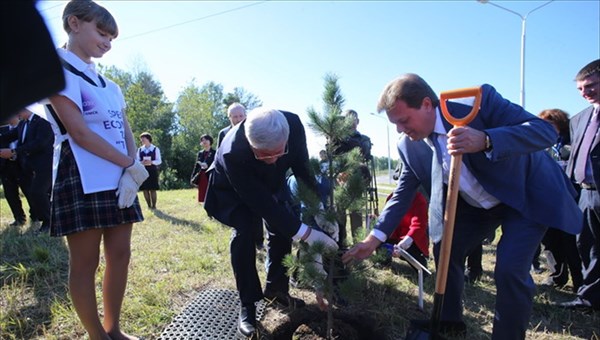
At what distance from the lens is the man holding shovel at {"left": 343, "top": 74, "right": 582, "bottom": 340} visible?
181 centimetres

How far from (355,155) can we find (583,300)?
224 cm

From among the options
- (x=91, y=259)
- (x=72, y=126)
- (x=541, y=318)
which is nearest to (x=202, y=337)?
(x=91, y=259)

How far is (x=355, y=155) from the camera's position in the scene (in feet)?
6.91

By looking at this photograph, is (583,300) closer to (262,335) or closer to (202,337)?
(262,335)

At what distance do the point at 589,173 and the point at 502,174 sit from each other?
1418 millimetres

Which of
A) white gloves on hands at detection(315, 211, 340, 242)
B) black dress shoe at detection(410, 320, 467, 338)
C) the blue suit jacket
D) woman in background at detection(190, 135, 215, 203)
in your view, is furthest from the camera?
woman in background at detection(190, 135, 215, 203)

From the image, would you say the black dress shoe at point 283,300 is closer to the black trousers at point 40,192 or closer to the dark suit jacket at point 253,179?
the dark suit jacket at point 253,179

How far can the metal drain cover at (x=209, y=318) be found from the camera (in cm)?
231

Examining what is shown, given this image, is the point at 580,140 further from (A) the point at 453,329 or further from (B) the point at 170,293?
(B) the point at 170,293

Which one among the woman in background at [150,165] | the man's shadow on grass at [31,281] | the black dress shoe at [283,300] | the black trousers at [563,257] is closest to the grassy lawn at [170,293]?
the man's shadow on grass at [31,281]

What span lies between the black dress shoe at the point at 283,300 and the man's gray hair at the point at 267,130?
4.32 ft

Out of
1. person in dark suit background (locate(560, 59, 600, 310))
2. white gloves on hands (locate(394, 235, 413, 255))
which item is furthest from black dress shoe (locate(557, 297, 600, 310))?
white gloves on hands (locate(394, 235, 413, 255))

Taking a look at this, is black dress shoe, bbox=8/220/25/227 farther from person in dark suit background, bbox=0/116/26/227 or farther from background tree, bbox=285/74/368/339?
background tree, bbox=285/74/368/339

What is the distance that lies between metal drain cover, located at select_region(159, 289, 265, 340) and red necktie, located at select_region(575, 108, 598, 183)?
261 centimetres
